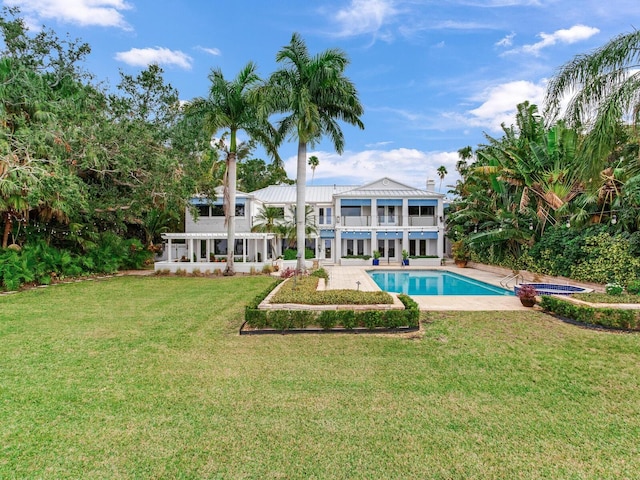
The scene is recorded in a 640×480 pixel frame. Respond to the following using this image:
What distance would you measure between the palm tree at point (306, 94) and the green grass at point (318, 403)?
11.8 metres

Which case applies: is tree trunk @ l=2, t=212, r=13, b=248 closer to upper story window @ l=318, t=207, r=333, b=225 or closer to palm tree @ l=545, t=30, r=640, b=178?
palm tree @ l=545, t=30, r=640, b=178

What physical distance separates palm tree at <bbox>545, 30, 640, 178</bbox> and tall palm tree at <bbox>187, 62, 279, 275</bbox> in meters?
14.9

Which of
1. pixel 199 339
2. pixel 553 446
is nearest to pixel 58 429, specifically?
pixel 199 339

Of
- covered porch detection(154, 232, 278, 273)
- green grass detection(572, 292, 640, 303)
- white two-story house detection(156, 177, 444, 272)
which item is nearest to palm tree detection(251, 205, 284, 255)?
covered porch detection(154, 232, 278, 273)

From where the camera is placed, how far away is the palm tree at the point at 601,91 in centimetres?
889

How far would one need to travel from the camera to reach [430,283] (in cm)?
2198

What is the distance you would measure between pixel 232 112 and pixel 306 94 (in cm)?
625

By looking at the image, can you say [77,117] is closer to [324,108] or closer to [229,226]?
[229,226]

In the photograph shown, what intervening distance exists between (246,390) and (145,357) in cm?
299

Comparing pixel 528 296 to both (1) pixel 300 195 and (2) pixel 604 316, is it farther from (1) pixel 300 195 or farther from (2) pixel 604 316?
(1) pixel 300 195

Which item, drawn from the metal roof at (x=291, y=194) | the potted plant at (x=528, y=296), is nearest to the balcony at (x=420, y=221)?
the metal roof at (x=291, y=194)

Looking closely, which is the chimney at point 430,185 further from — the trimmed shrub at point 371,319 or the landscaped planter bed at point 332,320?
the trimmed shrub at point 371,319

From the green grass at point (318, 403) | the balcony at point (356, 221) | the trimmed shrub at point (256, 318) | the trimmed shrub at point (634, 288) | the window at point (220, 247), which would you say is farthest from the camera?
the balcony at point (356, 221)

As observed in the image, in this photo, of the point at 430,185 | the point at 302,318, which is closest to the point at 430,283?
the point at 302,318
